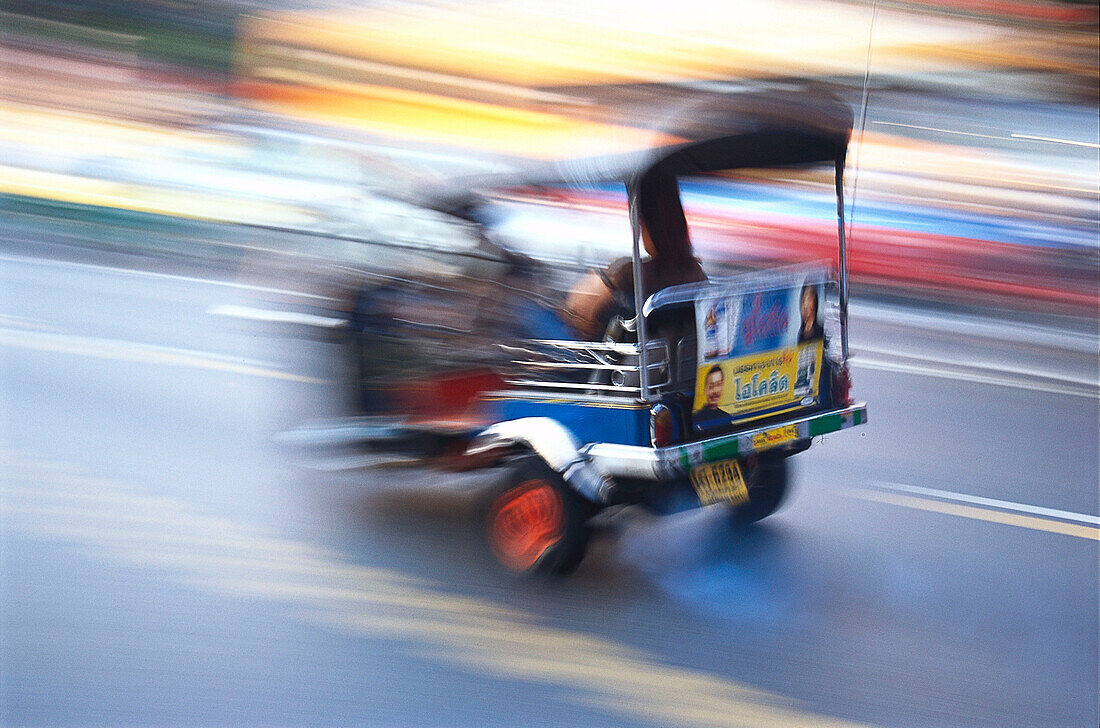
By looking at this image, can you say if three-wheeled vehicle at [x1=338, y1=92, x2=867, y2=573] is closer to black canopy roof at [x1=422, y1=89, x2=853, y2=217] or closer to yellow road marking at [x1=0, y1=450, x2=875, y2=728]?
black canopy roof at [x1=422, y1=89, x2=853, y2=217]

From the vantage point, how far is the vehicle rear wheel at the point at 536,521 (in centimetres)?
406

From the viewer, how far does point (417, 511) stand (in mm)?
4984

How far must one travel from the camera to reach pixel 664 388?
4098mm

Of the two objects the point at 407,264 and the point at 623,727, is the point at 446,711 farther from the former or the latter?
the point at 407,264

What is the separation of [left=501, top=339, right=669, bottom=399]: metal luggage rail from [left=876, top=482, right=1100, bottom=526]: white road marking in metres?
2.02

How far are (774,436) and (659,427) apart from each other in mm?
574

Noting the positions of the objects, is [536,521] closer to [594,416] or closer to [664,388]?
[594,416]

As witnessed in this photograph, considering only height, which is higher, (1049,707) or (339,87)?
(339,87)

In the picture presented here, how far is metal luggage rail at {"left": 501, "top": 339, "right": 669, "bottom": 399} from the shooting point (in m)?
4.07

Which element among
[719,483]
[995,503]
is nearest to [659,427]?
[719,483]

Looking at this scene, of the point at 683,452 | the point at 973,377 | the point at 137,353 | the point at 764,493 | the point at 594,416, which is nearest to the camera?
the point at 683,452

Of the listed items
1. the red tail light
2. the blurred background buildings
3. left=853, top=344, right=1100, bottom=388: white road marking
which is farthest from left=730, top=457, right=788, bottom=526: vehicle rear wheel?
the blurred background buildings

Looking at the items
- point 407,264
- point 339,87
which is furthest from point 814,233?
point 339,87

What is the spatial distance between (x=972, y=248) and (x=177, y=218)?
8.36 m
